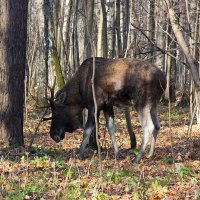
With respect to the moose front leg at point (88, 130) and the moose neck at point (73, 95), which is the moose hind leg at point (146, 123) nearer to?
the moose front leg at point (88, 130)

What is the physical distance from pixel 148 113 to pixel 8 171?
11.0 ft

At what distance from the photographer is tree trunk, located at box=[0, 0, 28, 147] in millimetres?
10305

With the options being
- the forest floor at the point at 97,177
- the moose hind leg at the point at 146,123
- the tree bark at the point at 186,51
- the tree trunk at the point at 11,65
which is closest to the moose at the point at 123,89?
the moose hind leg at the point at 146,123

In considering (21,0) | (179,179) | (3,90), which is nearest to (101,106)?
(3,90)

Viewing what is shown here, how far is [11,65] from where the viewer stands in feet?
33.9

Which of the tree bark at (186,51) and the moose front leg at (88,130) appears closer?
the tree bark at (186,51)

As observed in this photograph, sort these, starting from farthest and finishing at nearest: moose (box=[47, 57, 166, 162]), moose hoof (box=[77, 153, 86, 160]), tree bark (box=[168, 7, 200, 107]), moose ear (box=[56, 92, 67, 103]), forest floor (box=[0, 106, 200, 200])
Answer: moose ear (box=[56, 92, 67, 103]), moose (box=[47, 57, 166, 162]), moose hoof (box=[77, 153, 86, 160]), tree bark (box=[168, 7, 200, 107]), forest floor (box=[0, 106, 200, 200])

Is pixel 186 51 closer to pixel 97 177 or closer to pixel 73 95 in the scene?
pixel 97 177

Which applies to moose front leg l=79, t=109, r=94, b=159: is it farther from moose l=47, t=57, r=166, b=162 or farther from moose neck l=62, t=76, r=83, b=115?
moose neck l=62, t=76, r=83, b=115

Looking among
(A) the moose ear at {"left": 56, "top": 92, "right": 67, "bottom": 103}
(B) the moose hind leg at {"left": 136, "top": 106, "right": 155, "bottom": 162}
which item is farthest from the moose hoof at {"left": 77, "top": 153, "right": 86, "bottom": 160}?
(A) the moose ear at {"left": 56, "top": 92, "right": 67, "bottom": 103}

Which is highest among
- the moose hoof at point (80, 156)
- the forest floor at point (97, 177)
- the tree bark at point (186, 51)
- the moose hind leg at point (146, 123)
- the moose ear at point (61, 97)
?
the tree bark at point (186, 51)

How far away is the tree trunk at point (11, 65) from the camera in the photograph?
10.3 m

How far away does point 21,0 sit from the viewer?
10.5m

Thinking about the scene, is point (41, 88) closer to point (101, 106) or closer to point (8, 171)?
point (101, 106)
